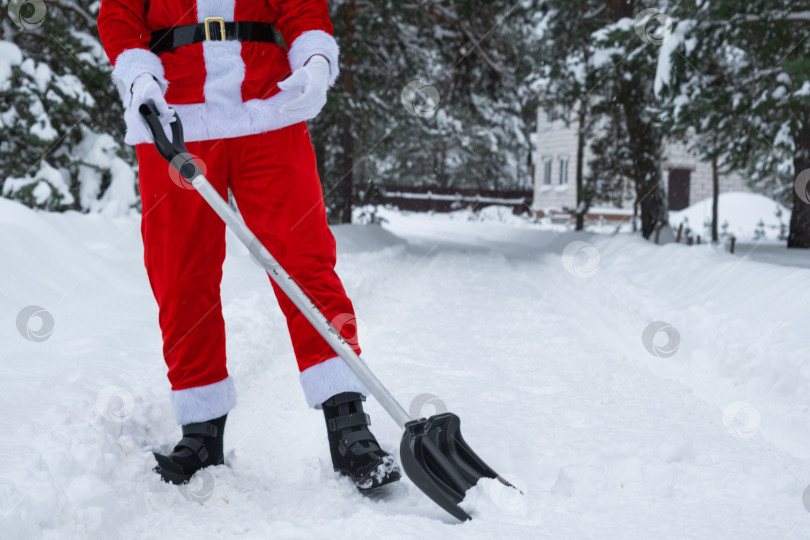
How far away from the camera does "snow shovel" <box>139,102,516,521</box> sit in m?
2.10

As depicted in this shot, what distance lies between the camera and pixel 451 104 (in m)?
13.5

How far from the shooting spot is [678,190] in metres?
26.4

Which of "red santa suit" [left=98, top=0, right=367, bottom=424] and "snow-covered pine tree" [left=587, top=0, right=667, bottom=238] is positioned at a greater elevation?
"snow-covered pine tree" [left=587, top=0, right=667, bottom=238]

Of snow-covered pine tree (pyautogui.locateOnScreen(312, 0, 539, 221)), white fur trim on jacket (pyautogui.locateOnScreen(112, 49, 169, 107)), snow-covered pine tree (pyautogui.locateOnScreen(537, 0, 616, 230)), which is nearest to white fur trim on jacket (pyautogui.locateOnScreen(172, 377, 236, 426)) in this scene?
white fur trim on jacket (pyautogui.locateOnScreen(112, 49, 169, 107))

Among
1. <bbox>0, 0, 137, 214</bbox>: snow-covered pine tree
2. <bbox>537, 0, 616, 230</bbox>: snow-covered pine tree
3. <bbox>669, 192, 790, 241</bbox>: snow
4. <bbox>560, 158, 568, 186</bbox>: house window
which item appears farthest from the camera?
<bbox>560, 158, 568, 186</bbox>: house window

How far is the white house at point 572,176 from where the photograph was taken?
2545 centimetres

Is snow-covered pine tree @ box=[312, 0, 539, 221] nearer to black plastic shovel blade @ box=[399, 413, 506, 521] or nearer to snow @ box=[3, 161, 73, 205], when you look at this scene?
snow @ box=[3, 161, 73, 205]

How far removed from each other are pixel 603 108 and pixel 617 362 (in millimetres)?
8687

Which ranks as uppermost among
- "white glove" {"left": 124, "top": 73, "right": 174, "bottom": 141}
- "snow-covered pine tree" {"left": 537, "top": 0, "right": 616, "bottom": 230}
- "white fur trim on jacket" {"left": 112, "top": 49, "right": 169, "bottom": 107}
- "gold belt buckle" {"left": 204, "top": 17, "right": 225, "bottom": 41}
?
"snow-covered pine tree" {"left": 537, "top": 0, "right": 616, "bottom": 230}

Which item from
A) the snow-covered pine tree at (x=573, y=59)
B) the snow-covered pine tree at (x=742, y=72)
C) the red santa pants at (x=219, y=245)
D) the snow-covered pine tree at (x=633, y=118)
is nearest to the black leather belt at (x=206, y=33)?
the red santa pants at (x=219, y=245)

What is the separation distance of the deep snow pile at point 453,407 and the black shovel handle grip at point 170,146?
88cm

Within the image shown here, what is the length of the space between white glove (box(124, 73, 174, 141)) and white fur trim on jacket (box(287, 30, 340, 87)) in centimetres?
47

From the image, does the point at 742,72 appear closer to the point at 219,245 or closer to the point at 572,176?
the point at 219,245

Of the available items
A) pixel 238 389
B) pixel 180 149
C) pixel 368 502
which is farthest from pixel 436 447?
pixel 238 389
